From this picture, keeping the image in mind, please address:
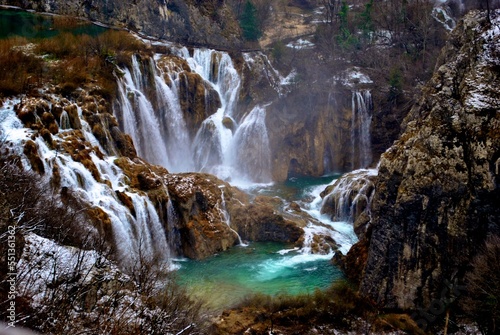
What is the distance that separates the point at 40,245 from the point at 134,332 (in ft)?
11.3

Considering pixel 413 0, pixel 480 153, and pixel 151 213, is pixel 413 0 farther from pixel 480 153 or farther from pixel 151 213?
pixel 151 213

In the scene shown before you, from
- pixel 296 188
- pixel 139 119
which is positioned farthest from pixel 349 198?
pixel 139 119

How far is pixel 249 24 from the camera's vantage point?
51.4 metres

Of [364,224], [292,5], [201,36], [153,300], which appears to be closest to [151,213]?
[153,300]

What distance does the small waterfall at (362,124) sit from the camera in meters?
38.8

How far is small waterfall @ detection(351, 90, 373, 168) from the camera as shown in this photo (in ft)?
127

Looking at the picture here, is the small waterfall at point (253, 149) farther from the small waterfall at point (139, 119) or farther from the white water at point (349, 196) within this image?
the white water at point (349, 196)

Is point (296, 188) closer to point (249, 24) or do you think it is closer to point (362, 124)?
point (362, 124)

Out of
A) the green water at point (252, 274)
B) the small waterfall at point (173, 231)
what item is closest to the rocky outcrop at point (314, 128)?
the green water at point (252, 274)

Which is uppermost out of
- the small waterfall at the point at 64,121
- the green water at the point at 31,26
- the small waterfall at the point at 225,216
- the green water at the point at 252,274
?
the green water at the point at 31,26

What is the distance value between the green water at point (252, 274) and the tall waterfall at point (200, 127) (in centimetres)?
1299

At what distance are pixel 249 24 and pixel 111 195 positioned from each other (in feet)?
123

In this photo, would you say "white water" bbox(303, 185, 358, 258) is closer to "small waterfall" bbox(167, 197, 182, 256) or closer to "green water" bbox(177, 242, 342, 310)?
"green water" bbox(177, 242, 342, 310)

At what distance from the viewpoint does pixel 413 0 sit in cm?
5225
